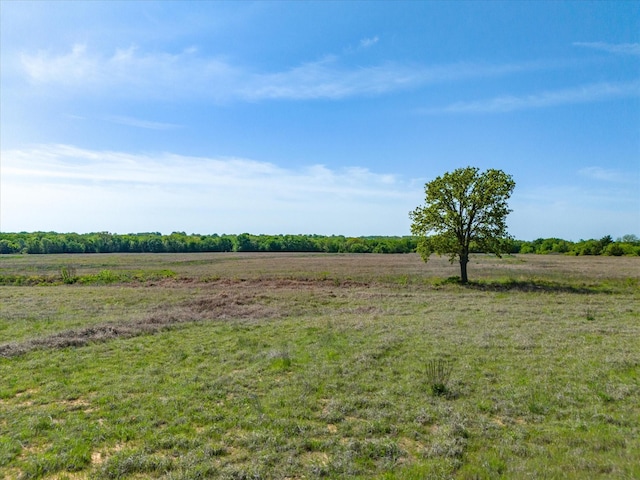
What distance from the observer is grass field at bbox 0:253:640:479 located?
258 inches

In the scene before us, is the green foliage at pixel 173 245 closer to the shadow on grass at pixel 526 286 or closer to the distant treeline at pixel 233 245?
the distant treeline at pixel 233 245

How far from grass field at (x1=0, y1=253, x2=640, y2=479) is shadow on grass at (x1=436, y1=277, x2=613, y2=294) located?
902 cm

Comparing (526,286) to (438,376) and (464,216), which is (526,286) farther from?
(438,376)

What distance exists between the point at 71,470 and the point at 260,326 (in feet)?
41.1

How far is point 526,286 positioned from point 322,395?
28806mm

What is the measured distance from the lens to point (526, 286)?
Result: 32.2 meters

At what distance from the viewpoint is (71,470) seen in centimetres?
644

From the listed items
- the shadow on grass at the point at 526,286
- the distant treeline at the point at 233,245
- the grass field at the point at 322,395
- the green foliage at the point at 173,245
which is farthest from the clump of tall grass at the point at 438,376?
the green foliage at the point at 173,245

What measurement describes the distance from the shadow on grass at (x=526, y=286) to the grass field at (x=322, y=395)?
9.02 meters

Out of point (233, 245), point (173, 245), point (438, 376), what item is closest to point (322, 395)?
point (438, 376)

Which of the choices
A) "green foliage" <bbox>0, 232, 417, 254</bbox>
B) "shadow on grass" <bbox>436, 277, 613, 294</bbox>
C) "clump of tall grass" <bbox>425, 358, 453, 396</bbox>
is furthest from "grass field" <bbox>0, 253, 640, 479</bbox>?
"green foliage" <bbox>0, 232, 417, 254</bbox>

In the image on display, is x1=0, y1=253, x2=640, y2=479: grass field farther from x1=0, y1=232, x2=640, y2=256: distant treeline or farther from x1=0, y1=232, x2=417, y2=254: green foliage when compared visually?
x1=0, y1=232, x2=417, y2=254: green foliage

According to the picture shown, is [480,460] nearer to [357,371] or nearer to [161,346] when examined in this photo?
[357,371]

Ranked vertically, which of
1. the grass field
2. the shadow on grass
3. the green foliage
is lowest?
the grass field
